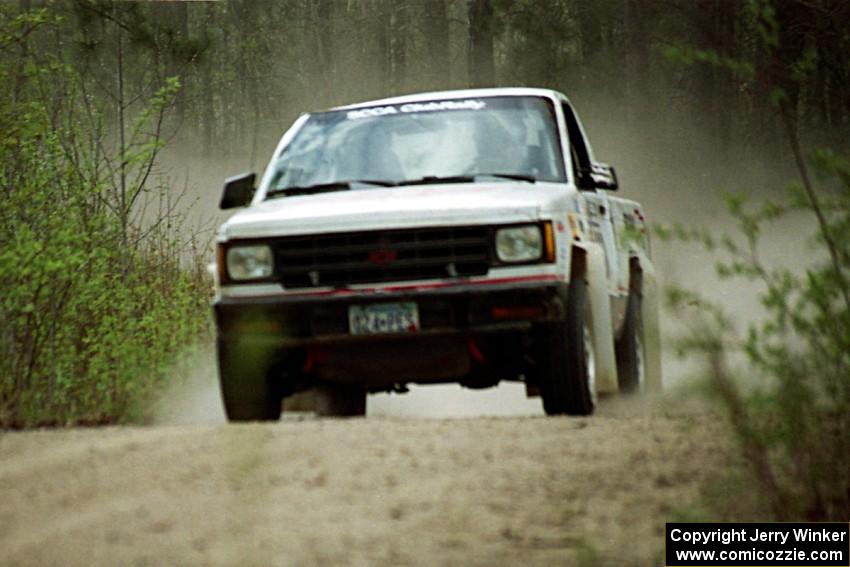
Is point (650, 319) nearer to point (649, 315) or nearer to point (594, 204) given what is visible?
point (649, 315)

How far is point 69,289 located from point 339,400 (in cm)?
175

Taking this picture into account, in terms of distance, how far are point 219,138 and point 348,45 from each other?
23.7 ft

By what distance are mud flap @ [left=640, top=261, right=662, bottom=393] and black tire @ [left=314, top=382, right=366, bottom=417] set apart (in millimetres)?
2161

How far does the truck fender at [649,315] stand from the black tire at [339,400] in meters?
2.16

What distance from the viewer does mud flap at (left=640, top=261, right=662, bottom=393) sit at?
37.1ft

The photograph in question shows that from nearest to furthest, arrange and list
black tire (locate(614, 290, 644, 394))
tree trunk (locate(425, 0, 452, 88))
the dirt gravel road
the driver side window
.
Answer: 1. the dirt gravel road
2. the driver side window
3. black tire (locate(614, 290, 644, 394))
4. tree trunk (locate(425, 0, 452, 88))

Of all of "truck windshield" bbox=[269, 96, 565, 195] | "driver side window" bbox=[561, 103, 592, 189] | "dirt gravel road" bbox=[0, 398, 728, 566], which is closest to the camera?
"dirt gravel road" bbox=[0, 398, 728, 566]

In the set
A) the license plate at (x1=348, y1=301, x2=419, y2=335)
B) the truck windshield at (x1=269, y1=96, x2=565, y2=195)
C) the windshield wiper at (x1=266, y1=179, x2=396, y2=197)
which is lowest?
the license plate at (x1=348, y1=301, x2=419, y2=335)

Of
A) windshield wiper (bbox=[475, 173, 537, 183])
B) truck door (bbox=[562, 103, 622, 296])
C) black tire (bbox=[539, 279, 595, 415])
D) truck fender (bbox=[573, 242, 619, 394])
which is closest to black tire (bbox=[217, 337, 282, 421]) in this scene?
black tire (bbox=[539, 279, 595, 415])

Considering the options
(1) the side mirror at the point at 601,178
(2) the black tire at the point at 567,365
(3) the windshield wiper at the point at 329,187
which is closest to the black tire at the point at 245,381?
(3) the windshield wiper at the point at 329,187

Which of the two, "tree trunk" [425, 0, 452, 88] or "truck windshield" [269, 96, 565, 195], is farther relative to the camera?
"tree trunk" [425, 0, 452, 88]

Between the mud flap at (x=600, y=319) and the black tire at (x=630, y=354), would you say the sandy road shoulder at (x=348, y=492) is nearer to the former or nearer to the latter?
the mud flap at (x=600, y=319)

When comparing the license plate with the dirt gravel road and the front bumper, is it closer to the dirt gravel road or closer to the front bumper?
the front bumper

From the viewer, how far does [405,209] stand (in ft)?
27.7
